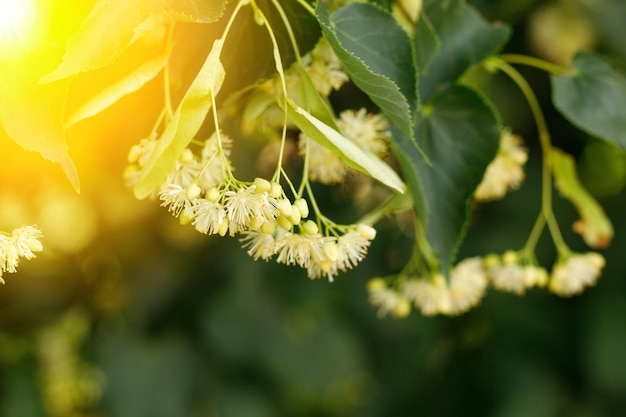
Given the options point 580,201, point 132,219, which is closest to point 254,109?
point 580,201

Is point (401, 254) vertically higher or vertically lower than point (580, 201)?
lower

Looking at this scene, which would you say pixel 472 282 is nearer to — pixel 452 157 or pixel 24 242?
pixel 452 157

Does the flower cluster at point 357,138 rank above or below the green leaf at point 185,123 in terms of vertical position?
below

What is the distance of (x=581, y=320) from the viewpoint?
1.95m

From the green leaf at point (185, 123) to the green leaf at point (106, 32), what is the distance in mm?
57

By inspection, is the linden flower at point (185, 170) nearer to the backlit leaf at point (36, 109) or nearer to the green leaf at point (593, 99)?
the backlit leaf at point (36, 109)

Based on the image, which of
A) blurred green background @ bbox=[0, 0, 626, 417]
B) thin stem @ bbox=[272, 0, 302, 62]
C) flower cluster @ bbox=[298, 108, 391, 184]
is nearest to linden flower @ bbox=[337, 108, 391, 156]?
A: flower cluster @ bbox=[298, 108, 391, 184]

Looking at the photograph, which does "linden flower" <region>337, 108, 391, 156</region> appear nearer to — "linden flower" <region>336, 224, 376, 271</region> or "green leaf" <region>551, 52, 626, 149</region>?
"linden flower" <region>336, 224, 376, 271</region>

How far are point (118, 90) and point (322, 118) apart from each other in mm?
184

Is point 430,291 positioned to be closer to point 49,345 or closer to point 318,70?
point 318,70

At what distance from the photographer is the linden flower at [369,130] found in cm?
75

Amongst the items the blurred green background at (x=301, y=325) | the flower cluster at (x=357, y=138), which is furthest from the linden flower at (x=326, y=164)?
the blurred green background at (x=301, y=325)

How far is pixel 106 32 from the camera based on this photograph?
1.80 feet

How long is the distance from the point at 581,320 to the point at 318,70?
4.95 feet
